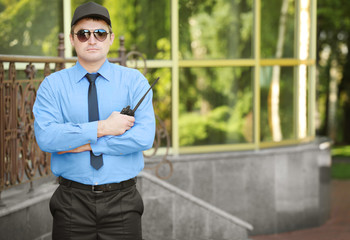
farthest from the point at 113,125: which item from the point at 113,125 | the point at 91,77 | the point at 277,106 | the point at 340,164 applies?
the point at 340,164

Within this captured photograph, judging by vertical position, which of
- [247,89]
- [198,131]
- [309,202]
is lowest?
[309,202]

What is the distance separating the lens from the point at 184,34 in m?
7.68

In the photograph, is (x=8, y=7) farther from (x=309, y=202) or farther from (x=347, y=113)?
(x=347, y=113)

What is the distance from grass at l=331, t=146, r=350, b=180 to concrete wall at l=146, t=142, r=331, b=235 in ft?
20.8

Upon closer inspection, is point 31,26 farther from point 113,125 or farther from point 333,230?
point 113,125

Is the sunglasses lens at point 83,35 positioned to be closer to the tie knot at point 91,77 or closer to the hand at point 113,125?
the tie knot at point 91,77

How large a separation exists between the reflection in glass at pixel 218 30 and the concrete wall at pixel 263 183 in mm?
1367

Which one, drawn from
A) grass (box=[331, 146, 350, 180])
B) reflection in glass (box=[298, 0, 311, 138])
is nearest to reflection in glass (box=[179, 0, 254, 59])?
reflection in glass (box=[298, 0, 311, 138])

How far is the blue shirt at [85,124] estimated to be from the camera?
3.07 meters

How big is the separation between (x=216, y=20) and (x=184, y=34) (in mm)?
611

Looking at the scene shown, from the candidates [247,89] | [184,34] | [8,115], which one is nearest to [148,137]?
[8,115]

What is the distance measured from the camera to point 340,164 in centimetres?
1666

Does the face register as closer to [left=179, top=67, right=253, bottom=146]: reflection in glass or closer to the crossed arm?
the crossed arm

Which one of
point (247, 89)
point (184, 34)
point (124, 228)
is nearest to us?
point (124, 228)
